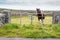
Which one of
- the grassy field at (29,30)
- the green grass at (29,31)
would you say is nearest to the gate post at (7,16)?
the grassy field at (29,30)

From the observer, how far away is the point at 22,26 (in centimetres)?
662

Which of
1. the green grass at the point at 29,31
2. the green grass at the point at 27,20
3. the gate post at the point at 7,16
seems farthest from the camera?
the green grass at the point at 27,20

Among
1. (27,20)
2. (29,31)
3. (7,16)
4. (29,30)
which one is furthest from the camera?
(27,20)

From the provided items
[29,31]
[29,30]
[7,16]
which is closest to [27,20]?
[7,16]

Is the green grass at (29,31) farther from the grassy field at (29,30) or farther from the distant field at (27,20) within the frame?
the distant field at (27,20)

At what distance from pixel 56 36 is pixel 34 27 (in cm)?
90

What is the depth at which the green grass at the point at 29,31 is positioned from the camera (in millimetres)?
5941

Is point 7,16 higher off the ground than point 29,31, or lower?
higher

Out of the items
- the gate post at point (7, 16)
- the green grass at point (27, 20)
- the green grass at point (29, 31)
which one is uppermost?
the gate post at point (7, 16)

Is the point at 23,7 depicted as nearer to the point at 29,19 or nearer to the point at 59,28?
the point at 29,19

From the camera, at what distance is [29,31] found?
20.1ft

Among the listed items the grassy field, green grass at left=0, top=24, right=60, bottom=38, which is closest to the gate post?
the grassy field

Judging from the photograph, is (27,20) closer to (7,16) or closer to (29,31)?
(7,16)

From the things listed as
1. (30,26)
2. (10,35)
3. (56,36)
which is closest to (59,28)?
(56,36)
